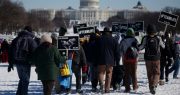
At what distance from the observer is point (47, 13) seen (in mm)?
197000

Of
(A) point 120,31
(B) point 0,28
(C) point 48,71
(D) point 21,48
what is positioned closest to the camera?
(C) point 48,71

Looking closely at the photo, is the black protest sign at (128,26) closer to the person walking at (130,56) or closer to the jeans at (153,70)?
the person walking at (130,56)

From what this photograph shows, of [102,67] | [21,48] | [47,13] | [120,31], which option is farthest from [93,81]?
[47,13]

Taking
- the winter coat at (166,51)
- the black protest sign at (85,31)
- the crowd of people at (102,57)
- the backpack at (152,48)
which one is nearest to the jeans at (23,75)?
the crowd of people at (102,57)

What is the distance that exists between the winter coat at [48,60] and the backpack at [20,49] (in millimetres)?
1030

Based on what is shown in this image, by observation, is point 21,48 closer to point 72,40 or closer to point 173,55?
point 72,40

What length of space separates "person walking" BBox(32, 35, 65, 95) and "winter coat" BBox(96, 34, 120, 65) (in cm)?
270

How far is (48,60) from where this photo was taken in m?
11.2

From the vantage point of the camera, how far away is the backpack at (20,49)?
1225cm

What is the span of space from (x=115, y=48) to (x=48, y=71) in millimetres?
3116

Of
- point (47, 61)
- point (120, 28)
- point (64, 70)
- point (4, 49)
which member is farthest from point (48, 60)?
point (4, 49)

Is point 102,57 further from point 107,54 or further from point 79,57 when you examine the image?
point 79,57

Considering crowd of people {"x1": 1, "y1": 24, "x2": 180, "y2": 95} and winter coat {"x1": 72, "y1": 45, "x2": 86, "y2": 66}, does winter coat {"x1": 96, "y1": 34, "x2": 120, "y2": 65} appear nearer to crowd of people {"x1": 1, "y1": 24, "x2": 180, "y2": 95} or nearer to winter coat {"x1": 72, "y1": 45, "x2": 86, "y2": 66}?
crowd of people {"x1": 1, "y1": 24, "x2": 180, "y2": 95}

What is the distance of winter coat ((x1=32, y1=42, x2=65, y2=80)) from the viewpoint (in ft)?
36.7
